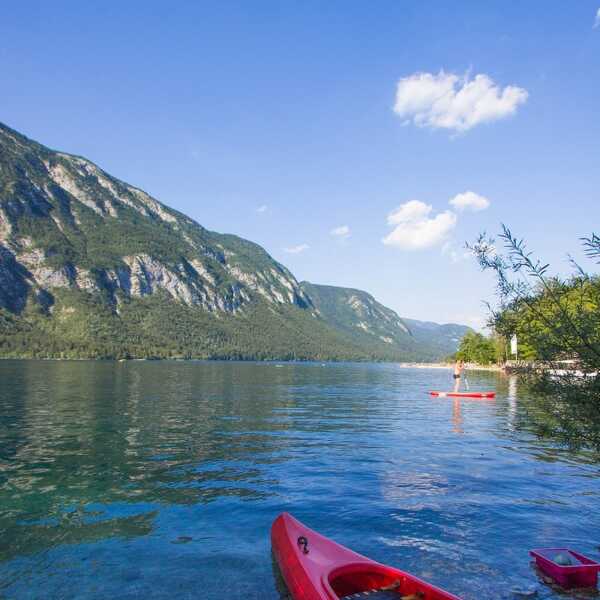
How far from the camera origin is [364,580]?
10.4 metres

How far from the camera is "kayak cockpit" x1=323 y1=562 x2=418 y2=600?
1000 cm

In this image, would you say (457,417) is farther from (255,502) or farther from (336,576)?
(336,576)

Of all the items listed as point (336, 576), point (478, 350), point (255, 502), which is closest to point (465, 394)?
point (255, 502)

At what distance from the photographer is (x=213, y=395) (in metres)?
59.2

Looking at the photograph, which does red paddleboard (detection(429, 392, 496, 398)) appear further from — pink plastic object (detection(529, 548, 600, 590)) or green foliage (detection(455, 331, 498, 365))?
green foliage (detection(455, 331, 498, 365))

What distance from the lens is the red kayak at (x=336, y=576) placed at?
9570mm

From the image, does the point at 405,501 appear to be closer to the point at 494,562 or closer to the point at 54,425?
the point at 494,562

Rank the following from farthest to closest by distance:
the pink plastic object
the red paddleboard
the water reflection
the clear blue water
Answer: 1. the red paddleboard
2. the water reflection
3. the clear blue water
4. the pink plastic object

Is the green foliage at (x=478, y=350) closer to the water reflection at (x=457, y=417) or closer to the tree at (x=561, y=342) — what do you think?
the water reflection at (x=457, y=417)

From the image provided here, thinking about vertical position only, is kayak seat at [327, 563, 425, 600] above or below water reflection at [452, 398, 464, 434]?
above

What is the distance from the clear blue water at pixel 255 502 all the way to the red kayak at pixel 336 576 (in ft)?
3.56

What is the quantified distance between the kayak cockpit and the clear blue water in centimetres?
181

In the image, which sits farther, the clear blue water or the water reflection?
the water reflection

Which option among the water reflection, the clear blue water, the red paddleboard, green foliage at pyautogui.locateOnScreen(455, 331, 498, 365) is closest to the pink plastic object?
the clear blue water
